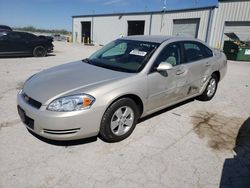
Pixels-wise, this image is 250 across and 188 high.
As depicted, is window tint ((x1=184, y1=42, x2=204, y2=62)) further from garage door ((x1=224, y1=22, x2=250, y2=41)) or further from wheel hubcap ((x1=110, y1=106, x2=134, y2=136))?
garage door ((x1=224, y1=22, x2=250, y2=41))

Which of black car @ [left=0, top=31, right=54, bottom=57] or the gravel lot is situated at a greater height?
black car @ [left=0, top=31, right=54, bottom=57]

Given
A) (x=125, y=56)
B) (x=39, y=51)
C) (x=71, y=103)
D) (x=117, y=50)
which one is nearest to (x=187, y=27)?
(x=39, y=51)

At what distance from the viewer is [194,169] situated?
8.86 feet

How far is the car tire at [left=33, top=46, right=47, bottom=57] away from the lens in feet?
40.4

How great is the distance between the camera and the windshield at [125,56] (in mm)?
3471

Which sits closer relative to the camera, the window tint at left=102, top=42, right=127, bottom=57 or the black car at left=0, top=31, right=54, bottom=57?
the window tint at left=102, top=42, right=127, bottom=57

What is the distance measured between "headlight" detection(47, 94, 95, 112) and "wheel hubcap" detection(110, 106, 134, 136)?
498 millimetres

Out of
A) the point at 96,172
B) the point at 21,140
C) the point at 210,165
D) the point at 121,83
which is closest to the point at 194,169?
the point at 210,165

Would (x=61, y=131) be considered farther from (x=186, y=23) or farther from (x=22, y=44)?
→ (x=186, y=23)


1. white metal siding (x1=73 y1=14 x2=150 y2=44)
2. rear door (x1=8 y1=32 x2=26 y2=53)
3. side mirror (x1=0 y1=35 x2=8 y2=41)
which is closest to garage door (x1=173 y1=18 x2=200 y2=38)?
white metal siding (x1=73 y1=14 x2=150 y2=44)

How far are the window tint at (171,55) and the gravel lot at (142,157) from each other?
43.4 inches

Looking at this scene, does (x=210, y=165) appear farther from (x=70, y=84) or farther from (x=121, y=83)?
(x=70, y=84)

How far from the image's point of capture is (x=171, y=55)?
3.86 metres

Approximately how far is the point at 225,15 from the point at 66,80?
17686 millimetres
